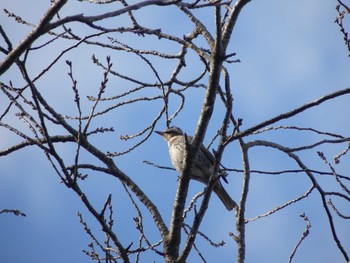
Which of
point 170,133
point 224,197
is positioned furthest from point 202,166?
point 170,133

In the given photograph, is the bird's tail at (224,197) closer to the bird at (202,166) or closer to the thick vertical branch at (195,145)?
the bird at (202,166)

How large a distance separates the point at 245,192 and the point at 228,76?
1.27 meters

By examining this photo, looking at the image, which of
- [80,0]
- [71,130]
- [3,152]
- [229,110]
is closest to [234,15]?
[229,110]

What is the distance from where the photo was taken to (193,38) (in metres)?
5.36

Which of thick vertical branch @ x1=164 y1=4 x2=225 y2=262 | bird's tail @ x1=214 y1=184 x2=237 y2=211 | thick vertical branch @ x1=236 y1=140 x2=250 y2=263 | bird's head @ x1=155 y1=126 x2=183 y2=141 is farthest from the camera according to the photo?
bird's head @ x1=155 y1=126 x2=183 y2=141

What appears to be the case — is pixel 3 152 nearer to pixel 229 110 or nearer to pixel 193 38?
pixel 229 110

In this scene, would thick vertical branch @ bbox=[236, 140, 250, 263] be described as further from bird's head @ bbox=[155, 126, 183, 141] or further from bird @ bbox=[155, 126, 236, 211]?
bird's head @ bbox=[155, 126, 183, 141]

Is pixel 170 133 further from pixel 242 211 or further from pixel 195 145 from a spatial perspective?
pixel 195 145

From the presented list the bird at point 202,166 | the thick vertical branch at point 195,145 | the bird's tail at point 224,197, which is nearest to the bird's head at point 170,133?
the bird at point 202,166

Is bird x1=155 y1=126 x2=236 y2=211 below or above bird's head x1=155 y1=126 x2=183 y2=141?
below

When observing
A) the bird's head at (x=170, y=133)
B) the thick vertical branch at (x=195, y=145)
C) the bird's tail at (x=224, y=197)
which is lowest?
the thick vertical branch at (x=195, y=145)

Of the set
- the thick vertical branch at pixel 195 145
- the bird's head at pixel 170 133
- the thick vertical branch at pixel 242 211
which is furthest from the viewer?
the bird's head at pixel 170 133

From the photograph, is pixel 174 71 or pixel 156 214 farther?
pixel 174 71

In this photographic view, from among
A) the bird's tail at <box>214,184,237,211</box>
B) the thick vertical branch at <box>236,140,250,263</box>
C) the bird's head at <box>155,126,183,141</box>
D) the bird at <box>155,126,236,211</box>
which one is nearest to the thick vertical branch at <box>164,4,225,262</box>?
the thick vertical branch at <box>236,140,250,263</box>
